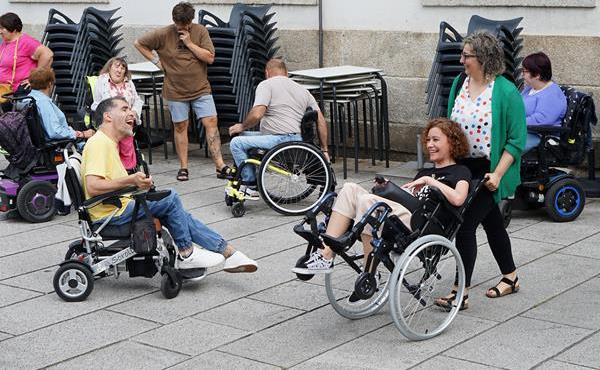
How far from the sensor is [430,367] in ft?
18.7

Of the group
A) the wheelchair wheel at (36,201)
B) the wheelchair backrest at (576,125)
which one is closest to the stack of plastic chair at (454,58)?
the wheelchair backrest at (576,125)

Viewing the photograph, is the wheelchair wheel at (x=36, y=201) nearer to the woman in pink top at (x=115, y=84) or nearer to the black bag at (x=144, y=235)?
the woman in pink top at (x=115, y=84)

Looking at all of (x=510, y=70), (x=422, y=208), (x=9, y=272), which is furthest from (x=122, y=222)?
(x=510, y=70)

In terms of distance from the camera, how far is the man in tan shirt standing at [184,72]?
36.0 ft

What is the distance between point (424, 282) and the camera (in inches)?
245

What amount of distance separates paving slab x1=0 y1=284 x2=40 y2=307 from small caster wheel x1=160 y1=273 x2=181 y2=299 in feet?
2.79

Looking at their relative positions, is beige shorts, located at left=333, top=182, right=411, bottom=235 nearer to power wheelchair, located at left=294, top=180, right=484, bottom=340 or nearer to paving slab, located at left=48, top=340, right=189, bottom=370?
power wheelchair, located at left=294, top=180, right=484, bottom=340

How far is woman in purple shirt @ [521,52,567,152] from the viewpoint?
29.5 ft

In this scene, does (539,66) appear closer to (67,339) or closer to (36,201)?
(36,201)

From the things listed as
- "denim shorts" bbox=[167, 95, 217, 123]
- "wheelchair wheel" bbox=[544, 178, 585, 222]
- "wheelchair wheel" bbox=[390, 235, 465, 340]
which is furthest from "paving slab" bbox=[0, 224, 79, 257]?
"wheelchair wheel" bbox=[544, 178, 585, 222]

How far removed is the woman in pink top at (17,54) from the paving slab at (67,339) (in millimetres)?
5538

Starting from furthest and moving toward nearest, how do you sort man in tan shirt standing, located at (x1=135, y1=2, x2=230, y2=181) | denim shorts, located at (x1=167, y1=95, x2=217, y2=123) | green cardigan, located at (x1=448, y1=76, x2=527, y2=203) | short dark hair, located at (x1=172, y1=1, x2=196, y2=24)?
denim shorts, located at (x1=167, y1=95, x2=217, y2=123) → man in tan shirt standing, located at (x1=135, y1=2, x2=230, y2=181) → short dark hair, located at (x1=172, y1=1, x2=196, y2=24) → green cardigan, located at (x1=448, y1=76, x2=527, y2=203)

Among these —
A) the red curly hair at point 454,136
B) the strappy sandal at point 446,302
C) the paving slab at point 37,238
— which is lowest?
Result: the paving slab at point 37,238

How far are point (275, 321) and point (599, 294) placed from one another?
200 centimetres
